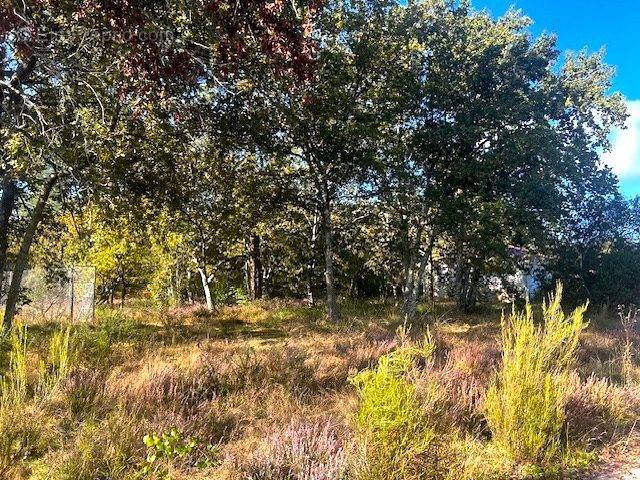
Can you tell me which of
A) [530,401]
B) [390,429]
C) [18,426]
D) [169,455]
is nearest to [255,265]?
[18,426]

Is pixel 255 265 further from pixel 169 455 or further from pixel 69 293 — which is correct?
pixel 169 455

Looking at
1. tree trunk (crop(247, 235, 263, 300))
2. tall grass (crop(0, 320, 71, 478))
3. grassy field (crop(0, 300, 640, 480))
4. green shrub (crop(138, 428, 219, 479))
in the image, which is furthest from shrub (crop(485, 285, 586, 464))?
tree trunk (crop(247, 235, 263, 300))

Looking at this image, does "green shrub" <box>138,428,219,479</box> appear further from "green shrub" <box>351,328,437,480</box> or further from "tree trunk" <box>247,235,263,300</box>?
"tree trunk" <box>247,235,263,300</box>

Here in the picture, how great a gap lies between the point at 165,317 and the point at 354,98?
8355 mm

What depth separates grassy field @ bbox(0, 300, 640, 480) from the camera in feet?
10.3

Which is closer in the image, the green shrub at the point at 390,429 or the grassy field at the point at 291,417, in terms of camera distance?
the green shrub at the point at 390,429

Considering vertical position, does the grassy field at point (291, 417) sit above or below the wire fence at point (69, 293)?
below

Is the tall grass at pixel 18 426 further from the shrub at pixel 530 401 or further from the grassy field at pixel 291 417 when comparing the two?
the shrub at pixel 530 401

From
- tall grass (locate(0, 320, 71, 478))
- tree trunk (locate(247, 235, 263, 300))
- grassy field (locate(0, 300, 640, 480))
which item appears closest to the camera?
grassy field (locate(0, 300, 640, 480))

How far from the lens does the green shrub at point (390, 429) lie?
9.89ft

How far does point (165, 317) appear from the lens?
42.0ft

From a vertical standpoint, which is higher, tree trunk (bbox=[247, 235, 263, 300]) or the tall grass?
tree trunk (bbox=[247, 235, 263, 300])

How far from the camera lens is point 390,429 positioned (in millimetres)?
3076

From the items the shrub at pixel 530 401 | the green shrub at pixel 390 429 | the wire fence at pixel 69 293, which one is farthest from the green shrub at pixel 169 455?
the wire fence at pixel 69 293
